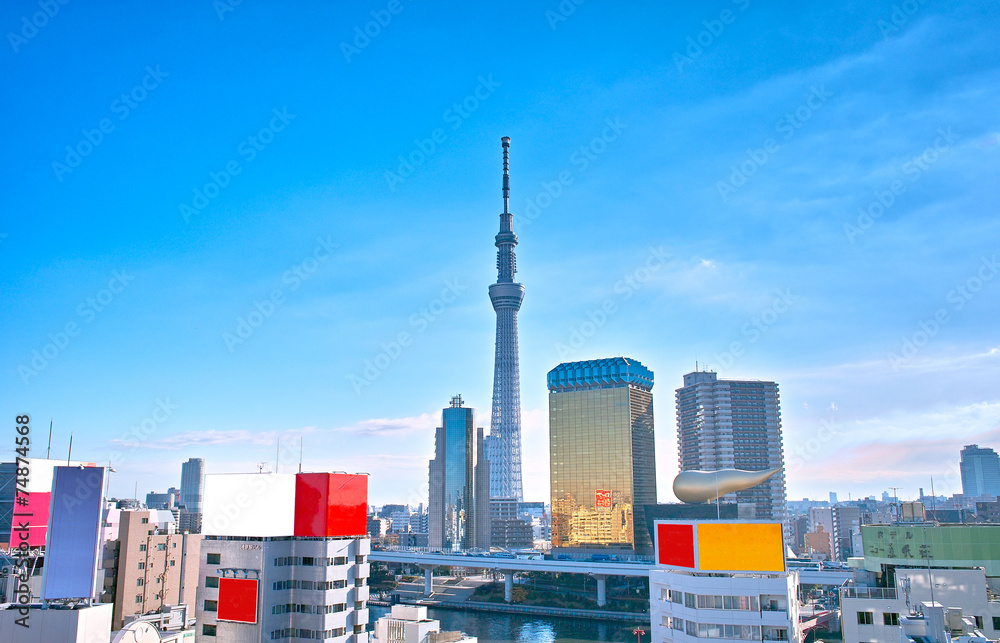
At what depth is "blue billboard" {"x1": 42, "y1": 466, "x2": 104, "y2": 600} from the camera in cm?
2529

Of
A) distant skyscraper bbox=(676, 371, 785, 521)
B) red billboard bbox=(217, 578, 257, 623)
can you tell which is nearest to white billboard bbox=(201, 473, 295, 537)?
red billboard bbox=(217, 578, 257, 623)

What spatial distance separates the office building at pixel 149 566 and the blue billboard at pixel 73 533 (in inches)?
1435

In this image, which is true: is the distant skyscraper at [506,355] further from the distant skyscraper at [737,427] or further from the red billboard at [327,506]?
the red billboard at [327,506]

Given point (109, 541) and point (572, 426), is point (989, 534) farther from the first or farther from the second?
point (572, 426)

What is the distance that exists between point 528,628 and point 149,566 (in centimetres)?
4853

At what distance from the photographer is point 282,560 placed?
42.2m

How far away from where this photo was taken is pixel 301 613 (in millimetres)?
41406

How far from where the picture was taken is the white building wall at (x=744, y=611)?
36656mm

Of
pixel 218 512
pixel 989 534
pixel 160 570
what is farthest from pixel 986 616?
pixel 160 570

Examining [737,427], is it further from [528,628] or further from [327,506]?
[327,506]

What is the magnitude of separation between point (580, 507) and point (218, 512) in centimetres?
11872

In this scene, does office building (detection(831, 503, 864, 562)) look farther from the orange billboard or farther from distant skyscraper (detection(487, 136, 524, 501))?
the orange billboard

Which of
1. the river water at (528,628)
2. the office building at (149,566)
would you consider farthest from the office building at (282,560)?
the river water at (528,628)

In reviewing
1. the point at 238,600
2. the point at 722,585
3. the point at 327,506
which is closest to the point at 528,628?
the point at 327,506
